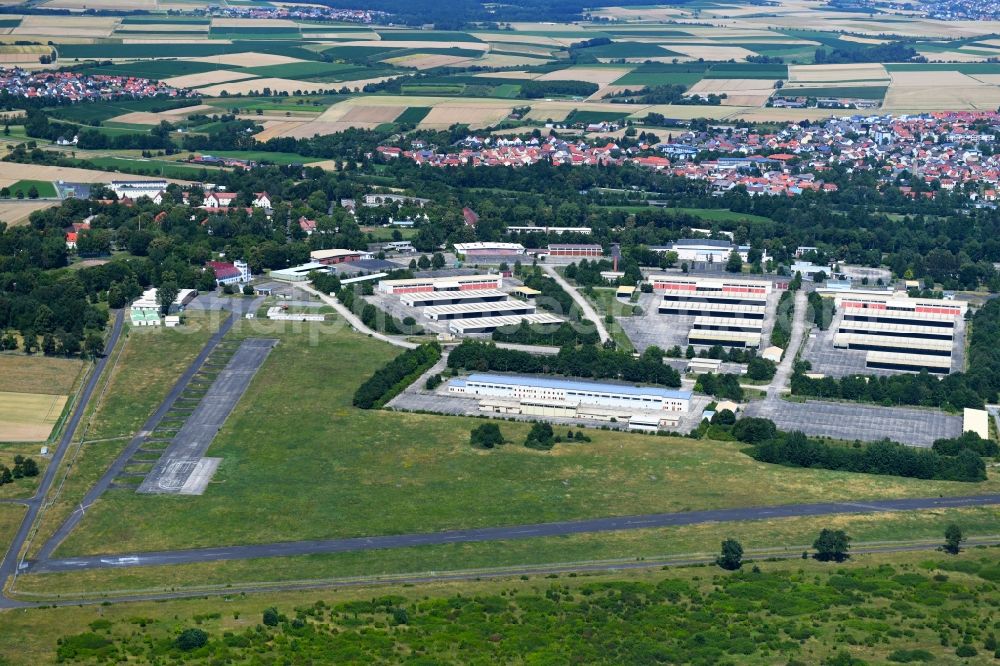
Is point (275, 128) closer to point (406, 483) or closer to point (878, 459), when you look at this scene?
point (406, 483)

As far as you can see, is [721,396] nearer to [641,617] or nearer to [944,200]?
[641,617]

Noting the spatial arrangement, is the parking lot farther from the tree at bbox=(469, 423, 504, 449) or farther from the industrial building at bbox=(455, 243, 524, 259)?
the industrial building at bbox=(455, 243, 524, 259)

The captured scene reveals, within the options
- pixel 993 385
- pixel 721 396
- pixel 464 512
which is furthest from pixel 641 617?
pixel 993 385

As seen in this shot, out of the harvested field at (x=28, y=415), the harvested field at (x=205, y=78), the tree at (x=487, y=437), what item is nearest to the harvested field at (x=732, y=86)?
the harvested field at (x=205, y=78)

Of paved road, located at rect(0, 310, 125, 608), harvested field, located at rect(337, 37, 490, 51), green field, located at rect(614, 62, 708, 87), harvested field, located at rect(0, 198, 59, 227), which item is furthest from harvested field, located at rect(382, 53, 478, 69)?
paved road, located at rect(0, 310, 125, 608)

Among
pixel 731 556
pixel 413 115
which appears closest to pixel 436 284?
pixel 731 556

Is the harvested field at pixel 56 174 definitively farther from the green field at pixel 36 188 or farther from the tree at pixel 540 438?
the tree at pixel 540 438
